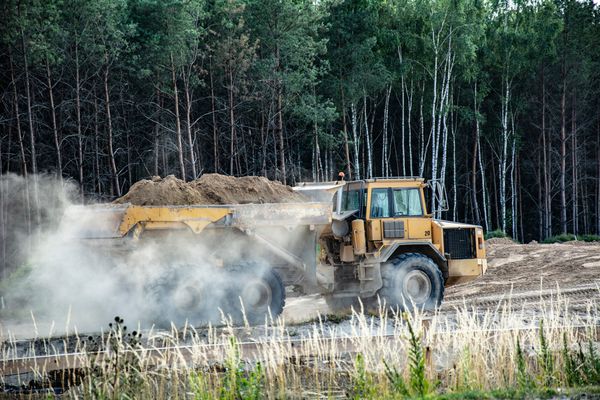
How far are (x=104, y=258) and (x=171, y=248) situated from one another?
4.00 feet

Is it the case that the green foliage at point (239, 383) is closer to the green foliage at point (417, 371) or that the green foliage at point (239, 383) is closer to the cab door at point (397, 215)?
the green foliage at point (417, 371)

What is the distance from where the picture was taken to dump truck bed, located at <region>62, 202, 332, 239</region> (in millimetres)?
13602

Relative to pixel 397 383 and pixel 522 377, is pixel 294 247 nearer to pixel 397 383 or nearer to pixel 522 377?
pixel 397 383

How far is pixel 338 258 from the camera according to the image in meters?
15.5

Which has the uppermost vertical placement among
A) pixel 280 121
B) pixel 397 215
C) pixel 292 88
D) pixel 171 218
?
pixel 292 88

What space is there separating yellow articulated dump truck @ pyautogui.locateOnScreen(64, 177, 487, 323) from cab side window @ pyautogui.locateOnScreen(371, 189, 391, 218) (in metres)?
0.02

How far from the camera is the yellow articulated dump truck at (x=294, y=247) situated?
538 inches

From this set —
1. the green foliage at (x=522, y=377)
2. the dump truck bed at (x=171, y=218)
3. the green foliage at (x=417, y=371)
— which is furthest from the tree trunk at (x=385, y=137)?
the green foliage at (x=417, y=371)

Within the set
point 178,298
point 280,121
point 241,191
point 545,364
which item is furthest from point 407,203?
point 280,121

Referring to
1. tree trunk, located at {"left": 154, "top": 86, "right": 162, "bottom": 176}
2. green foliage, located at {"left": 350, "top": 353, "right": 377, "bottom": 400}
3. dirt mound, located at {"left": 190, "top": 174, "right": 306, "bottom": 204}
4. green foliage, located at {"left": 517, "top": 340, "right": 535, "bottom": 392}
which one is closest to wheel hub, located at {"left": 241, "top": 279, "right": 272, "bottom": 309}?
dirt mound, located at {"left": 190, "top": 174, "right": 306, "bottom": 204}

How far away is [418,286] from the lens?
15117 millimetres

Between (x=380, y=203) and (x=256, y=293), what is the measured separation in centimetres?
311

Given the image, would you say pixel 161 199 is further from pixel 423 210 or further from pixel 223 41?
pixel 223 41

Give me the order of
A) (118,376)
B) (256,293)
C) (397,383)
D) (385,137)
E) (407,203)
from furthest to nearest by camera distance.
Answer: (385,137) → (407,203) → (256,293) → (397,383) → (118,376)
